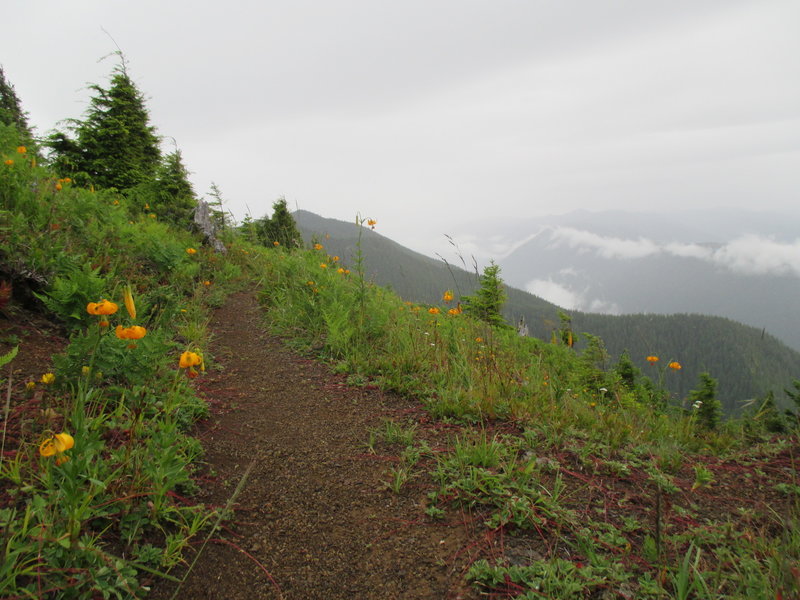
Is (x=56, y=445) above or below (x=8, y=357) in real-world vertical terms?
below

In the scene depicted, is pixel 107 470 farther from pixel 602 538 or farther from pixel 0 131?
pixel 0 131

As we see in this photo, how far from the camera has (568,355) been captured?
12.5 m

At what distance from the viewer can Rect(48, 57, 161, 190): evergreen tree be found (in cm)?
879

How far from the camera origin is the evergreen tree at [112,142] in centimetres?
879

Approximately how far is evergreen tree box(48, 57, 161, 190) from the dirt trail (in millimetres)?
8289

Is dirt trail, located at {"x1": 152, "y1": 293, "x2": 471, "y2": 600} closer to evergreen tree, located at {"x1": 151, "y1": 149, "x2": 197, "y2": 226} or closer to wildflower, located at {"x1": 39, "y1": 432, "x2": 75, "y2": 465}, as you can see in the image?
wildflower, located at {"x1": 39, "y1": 432, "x2": 75, "y2": 465}

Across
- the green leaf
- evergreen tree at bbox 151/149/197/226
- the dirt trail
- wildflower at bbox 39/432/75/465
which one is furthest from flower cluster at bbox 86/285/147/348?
evergreen tree at bbox 151/149/197/226

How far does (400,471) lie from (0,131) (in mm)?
8854

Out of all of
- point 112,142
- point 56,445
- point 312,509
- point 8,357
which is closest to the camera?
point 56,445

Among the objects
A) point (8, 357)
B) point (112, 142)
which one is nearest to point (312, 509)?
point (8, 357)

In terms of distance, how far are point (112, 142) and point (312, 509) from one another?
10747 mm

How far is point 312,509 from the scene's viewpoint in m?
2.20

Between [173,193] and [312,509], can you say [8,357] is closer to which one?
[312,509]

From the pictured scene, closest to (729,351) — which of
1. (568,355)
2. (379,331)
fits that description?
(568,355)
